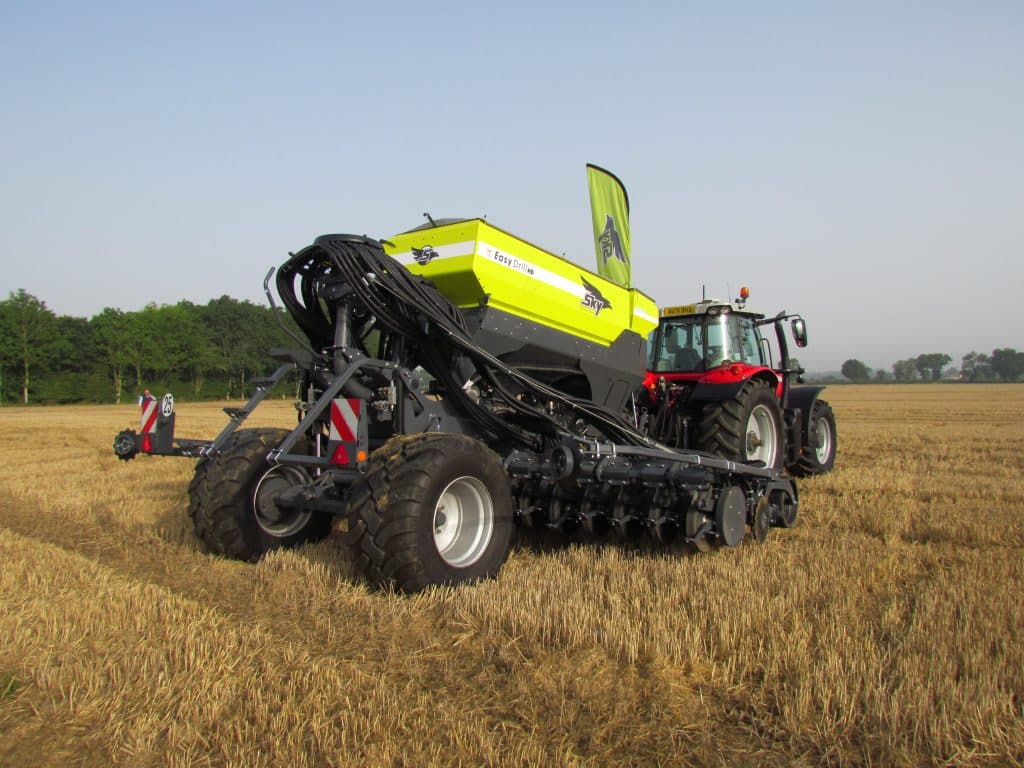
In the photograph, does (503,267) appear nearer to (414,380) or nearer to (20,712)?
(414,380)

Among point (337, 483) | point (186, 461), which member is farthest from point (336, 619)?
point (186, 461)

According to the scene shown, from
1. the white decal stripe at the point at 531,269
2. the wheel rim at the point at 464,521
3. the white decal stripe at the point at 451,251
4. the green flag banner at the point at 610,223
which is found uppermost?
the green flag banner at the point at 610,223

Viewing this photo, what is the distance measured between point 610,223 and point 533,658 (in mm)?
6179

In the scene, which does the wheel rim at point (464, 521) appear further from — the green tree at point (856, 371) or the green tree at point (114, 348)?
the green tree at point (856, 371)

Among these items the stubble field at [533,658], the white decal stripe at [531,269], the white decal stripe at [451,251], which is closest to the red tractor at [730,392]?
the stubble field at [533,658]

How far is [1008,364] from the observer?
334 ft

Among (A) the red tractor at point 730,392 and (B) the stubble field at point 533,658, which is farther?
(A) the red tractor at point 730,392

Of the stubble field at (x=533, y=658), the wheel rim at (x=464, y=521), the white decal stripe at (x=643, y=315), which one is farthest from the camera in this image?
the white decal stripe at (x=643, y=315)

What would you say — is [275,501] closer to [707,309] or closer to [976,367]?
[707,309]

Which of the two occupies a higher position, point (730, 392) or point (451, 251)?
point (451, 251)

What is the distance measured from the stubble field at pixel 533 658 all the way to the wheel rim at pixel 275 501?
376mm

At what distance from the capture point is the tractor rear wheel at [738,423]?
691cm

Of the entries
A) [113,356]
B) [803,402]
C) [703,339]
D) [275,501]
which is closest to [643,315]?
[703,339]

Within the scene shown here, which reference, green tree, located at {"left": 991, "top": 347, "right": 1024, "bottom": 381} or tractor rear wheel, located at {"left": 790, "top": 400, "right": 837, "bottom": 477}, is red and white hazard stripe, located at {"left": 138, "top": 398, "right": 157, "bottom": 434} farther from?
green tree, located at {"left": 991, "top": 347, "right": 1024, "bottom": 381}
